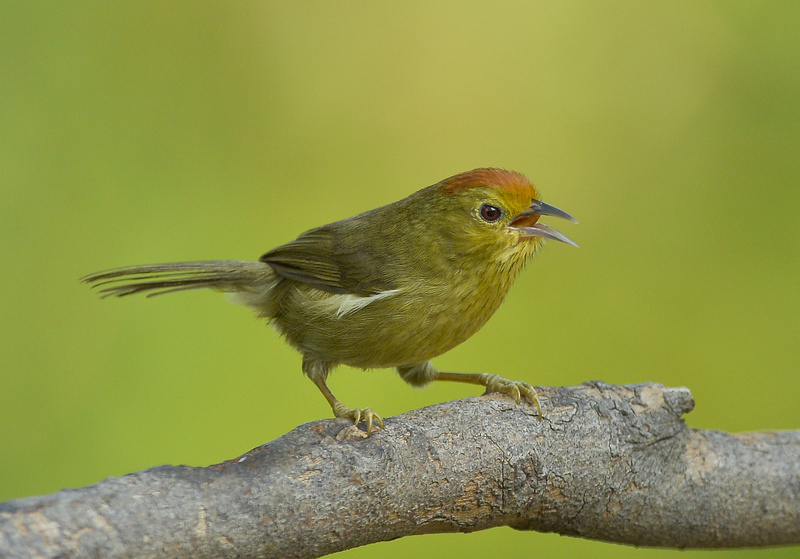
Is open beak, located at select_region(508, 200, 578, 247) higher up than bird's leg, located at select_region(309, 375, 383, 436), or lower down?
higher up

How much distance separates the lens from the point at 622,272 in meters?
5.81

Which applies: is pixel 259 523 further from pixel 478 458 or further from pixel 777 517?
pixel 777 517

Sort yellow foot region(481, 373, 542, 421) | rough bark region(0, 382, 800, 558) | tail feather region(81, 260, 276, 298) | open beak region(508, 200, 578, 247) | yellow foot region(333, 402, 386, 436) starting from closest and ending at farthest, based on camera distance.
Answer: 1. rough bark region(0, 382, 800, 558)
2. yellow foot region(333, 402, 386, 436)
3. yellow foot region(481, 373, 542, 421)
4. open beak region(508, 200, 578, 247)
5. tail feather region(81, 260, 276, 298)

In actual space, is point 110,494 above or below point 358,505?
above

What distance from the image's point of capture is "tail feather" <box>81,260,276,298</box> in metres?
3.99

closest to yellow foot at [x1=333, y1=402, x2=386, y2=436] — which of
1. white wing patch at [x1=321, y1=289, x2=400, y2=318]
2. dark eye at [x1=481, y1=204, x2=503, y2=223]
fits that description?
→ white wing patch at [x1=321, y1=289, x2=400, y2=318]

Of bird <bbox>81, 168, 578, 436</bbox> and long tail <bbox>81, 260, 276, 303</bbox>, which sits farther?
long tail <bbox>81, 260, 276, 303</bbox>

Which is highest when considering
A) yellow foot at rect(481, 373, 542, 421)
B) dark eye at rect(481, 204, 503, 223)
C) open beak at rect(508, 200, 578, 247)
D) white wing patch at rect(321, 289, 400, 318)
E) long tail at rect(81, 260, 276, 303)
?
long tail at rect(81, 260, 276, 303)

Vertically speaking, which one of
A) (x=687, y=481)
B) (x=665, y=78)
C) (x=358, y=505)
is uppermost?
(x=665, y=78)

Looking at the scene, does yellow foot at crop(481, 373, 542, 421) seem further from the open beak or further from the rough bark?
the open beak

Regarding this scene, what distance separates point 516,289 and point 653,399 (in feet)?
7.95

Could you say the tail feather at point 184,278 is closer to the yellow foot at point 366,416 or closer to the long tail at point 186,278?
the long tail at point 186,278

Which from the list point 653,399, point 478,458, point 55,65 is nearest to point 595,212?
point 653,399

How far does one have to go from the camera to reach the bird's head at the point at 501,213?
3711 millimetres
